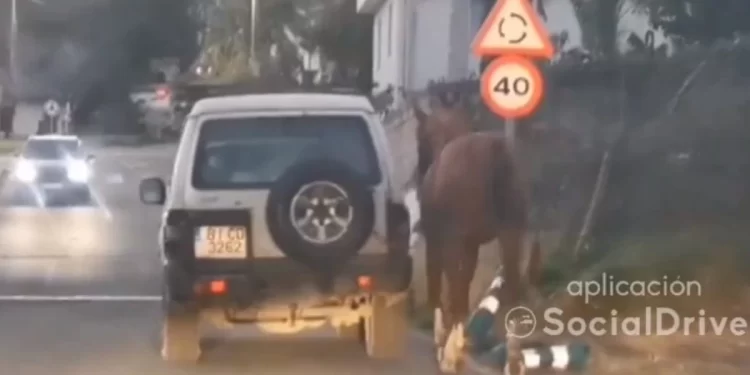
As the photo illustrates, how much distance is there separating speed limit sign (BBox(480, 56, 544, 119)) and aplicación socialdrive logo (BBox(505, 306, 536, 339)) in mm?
824

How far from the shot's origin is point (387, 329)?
18.4ft

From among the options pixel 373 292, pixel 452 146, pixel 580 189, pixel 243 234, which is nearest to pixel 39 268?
pixel 243 234

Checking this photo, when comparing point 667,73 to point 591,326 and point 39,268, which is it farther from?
point 39,268

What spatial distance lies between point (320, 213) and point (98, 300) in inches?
44.0

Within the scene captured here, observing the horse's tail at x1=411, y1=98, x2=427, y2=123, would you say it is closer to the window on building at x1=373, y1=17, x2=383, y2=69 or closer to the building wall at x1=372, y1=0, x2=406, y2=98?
the building wall at x1=372, y1=0, x2=406, y2=98

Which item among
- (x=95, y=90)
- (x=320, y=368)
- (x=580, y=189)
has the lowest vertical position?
(x=320, y=368)

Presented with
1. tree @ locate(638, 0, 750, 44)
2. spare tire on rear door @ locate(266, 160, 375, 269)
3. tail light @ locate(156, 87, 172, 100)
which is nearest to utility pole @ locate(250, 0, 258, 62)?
tail light @ locate(156, 87, 172, 100)

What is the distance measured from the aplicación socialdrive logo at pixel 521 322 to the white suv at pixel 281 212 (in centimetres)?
50

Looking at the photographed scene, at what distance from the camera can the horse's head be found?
5594mm

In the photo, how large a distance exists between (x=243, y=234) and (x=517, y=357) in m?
1.31

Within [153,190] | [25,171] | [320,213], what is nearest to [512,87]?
[320,213]

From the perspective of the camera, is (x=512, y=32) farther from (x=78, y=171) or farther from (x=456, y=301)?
(x=78, y=171)

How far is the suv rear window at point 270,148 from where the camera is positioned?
17.5ft

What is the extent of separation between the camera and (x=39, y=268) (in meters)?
5.65
